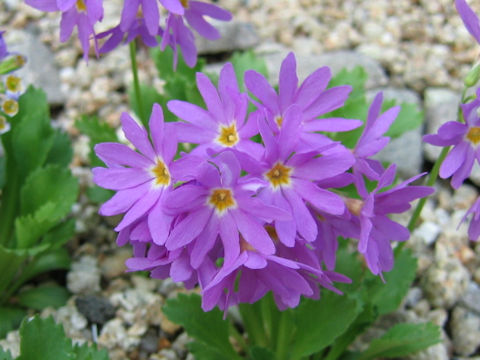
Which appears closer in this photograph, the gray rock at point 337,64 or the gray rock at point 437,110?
the gray rock at point 437,110

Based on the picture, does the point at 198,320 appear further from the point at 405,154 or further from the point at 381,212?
the point at 405,154

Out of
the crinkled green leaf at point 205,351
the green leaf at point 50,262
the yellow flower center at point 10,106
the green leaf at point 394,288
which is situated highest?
A: the yellow flower center at point 10,106

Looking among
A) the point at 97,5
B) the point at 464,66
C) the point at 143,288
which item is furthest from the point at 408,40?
the point at 97,5

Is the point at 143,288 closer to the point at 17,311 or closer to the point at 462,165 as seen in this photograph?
the point at 17,311

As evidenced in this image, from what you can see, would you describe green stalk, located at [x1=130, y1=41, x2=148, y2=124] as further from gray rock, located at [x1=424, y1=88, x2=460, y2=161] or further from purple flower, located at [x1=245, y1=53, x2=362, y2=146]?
gray rock, located at [x1=424, y1=88, x2=460, y2=161]

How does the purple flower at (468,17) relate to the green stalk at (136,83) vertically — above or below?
above

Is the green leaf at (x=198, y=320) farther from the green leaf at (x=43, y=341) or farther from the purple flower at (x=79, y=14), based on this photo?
the purple flower at (x=79, y=14)

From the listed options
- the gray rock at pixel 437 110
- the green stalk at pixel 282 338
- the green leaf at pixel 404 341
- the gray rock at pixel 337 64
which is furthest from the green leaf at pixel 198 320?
the gray rock at pixel 337 64

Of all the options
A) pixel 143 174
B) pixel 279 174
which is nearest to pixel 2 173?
pixel 143 174
